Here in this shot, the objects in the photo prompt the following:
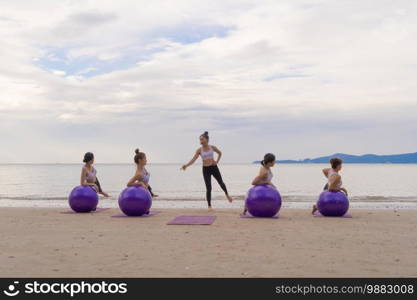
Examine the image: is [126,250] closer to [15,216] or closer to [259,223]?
[259,223]

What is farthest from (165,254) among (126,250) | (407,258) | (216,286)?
(407,258)

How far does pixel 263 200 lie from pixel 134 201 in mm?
2933

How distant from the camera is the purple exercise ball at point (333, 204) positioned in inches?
420

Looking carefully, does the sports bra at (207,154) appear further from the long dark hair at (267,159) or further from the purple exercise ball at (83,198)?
the purple exercise ball at (83,198)

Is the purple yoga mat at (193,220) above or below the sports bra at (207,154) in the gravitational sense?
below

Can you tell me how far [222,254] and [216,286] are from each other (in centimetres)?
164

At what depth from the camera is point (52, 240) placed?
7.54 m

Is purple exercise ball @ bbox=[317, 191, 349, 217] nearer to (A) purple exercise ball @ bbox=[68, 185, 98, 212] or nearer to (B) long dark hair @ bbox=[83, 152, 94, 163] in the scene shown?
(A) purple exercise ball @ bbox=[68, 185, 98, 212]

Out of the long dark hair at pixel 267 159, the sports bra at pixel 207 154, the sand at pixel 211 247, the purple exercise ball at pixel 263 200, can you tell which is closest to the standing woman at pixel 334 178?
the sand at pixel 211 247

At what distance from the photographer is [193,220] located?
991cm

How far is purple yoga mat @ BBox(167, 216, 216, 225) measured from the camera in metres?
9.44

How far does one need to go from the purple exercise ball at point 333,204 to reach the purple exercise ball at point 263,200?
3.73ft

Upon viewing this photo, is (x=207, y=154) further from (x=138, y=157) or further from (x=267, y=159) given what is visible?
(x=267, y=159)

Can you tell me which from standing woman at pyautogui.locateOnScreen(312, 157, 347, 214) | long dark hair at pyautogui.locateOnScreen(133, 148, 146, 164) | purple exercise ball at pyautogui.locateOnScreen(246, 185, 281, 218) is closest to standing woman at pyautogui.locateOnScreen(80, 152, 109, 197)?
long dark hair at pyautogui.locateOnScreen(133, 148, 146, 164)
